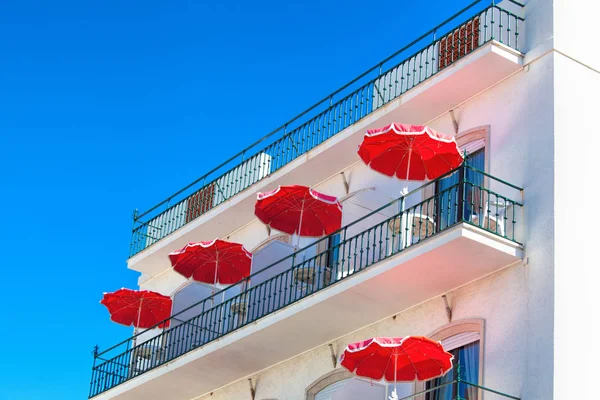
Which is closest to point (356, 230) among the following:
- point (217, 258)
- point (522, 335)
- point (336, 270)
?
point (336, 270)

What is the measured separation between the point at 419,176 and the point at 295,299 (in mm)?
2995

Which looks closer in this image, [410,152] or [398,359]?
[398,359]

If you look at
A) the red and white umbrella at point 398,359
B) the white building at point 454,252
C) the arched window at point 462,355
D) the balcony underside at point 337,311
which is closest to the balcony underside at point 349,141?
the white building at point 454,252

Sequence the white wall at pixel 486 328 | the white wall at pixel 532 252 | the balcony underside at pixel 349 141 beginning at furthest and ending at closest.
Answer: the balcony underside at pixel 349 141, the white wall at pixel 486 328, the white wall at pixel 532 252

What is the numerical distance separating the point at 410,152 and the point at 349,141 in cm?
302

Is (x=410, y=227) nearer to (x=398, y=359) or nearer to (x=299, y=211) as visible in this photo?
(x=398, y=359)

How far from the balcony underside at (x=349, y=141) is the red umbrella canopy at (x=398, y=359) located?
17.2 ft

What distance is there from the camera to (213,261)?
23406 millimetres

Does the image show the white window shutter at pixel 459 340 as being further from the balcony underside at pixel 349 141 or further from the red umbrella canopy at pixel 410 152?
the balcony underside at pixel 349 141

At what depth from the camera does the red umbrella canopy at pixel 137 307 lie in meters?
24.8

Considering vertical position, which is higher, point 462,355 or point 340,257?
point 340,257
